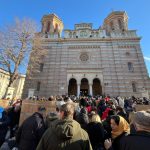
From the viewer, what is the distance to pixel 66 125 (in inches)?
78.6

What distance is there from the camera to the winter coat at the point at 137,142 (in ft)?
5.23

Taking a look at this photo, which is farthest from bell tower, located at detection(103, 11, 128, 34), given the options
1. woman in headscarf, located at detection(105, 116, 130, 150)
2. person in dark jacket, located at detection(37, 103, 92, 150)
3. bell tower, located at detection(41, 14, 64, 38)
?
person in dark jacket, located at detection(37, 103, 92, 150)

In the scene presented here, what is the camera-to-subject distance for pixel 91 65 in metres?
23.5

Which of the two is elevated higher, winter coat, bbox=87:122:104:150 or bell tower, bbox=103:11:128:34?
bell tower, bbox=103:11:128:34

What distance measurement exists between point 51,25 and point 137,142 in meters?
31.0

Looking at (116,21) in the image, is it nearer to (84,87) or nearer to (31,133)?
(84,87)

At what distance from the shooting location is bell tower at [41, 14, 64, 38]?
28.2 m

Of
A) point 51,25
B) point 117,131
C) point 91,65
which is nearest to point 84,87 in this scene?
point 91,65

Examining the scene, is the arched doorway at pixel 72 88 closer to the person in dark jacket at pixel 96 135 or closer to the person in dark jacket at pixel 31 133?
the person in dark jacket at pixel 96 135

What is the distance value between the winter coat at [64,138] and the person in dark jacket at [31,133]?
124 centimetres

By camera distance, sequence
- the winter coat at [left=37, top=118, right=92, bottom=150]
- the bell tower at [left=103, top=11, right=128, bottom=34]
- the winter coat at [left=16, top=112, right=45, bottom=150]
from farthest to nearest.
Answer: the bell tower at [left=103, top=11, right=128, bottom=34], the winter coat at [left=16, top=112, right=45, bottom=150], the winter coat at [left=37, top=118, right=92, bottom=150]

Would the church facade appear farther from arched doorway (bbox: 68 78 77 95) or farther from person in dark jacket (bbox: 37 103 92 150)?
person in dark jacket (bbox: 37 103 92 150)

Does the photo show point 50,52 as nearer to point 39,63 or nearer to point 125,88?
point 39,63

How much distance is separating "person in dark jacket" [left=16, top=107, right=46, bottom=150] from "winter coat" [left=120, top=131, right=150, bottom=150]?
7.11ft
